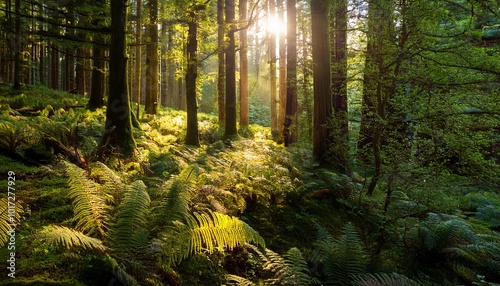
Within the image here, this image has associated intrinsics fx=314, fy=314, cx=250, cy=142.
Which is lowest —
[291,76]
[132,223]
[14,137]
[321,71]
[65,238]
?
[132,223]

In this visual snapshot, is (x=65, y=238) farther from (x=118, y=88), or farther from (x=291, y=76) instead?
(x=291, y=76)

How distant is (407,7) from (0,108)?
10849 millimetres

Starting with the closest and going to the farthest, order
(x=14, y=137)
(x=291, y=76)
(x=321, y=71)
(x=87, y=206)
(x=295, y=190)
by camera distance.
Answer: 1. (x=87, y=206)
2. (x=14, y=137)
3. (x=295, y=190)
4. (x=321, y=71)
5. (x=291, y=76)

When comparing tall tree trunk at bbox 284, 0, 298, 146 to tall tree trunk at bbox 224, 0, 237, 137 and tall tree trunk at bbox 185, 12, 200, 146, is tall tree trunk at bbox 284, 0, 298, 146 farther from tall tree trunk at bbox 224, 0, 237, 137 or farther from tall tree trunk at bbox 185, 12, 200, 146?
tall tree trunk at bbox 185, 12, 200, 146

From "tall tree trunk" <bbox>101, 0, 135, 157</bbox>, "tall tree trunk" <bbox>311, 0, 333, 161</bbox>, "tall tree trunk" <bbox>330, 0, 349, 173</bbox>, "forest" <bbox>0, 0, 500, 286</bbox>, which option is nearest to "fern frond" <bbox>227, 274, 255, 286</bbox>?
"forest" <bbox>0, 0, 500, 286</bbox>

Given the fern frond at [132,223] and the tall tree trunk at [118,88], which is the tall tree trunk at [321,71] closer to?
the tall tree trunk at [118,88]

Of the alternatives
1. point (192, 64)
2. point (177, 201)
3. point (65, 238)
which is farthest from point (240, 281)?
point (192, 64)

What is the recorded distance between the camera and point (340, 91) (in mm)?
8602

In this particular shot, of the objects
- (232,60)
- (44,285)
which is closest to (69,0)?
(232,60)

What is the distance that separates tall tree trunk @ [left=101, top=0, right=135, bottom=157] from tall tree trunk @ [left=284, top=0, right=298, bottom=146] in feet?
20.6

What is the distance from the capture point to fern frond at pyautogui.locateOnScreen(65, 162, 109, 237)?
3.13 meters

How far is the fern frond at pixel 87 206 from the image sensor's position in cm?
313

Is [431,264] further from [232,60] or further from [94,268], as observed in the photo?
[232,60]

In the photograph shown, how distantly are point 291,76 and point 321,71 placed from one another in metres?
3.84
